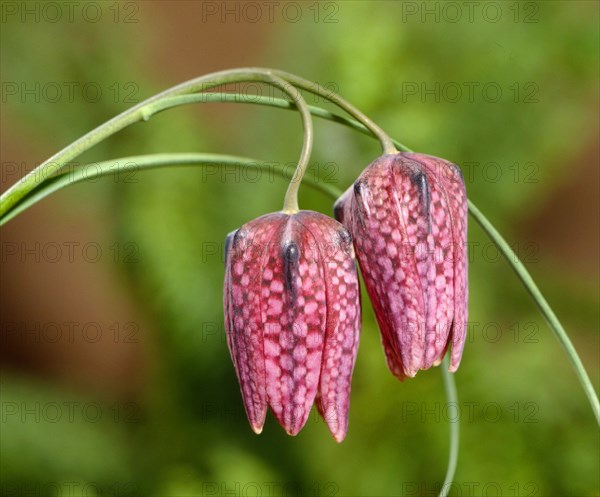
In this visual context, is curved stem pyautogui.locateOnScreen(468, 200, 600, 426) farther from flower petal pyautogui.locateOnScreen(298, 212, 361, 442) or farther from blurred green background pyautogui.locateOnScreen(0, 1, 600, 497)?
blurred green background pyautogui.locateOnScreen(0, 1, 600, 497)

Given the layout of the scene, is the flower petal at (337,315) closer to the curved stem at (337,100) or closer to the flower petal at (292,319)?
the flower petal at (292,319)

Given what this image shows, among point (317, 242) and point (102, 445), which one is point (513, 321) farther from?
point (317, 242)

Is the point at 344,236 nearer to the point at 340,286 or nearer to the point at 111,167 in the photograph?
the point at 340,286

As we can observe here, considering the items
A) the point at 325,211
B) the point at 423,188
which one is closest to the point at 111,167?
the point at 423,188

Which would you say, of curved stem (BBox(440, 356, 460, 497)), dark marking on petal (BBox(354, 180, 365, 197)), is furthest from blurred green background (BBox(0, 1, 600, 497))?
dark marking on petal (BBox(354, 180, 365, 197))

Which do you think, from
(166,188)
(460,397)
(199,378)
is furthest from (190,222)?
(460,397)

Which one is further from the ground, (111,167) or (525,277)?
(111,167)
